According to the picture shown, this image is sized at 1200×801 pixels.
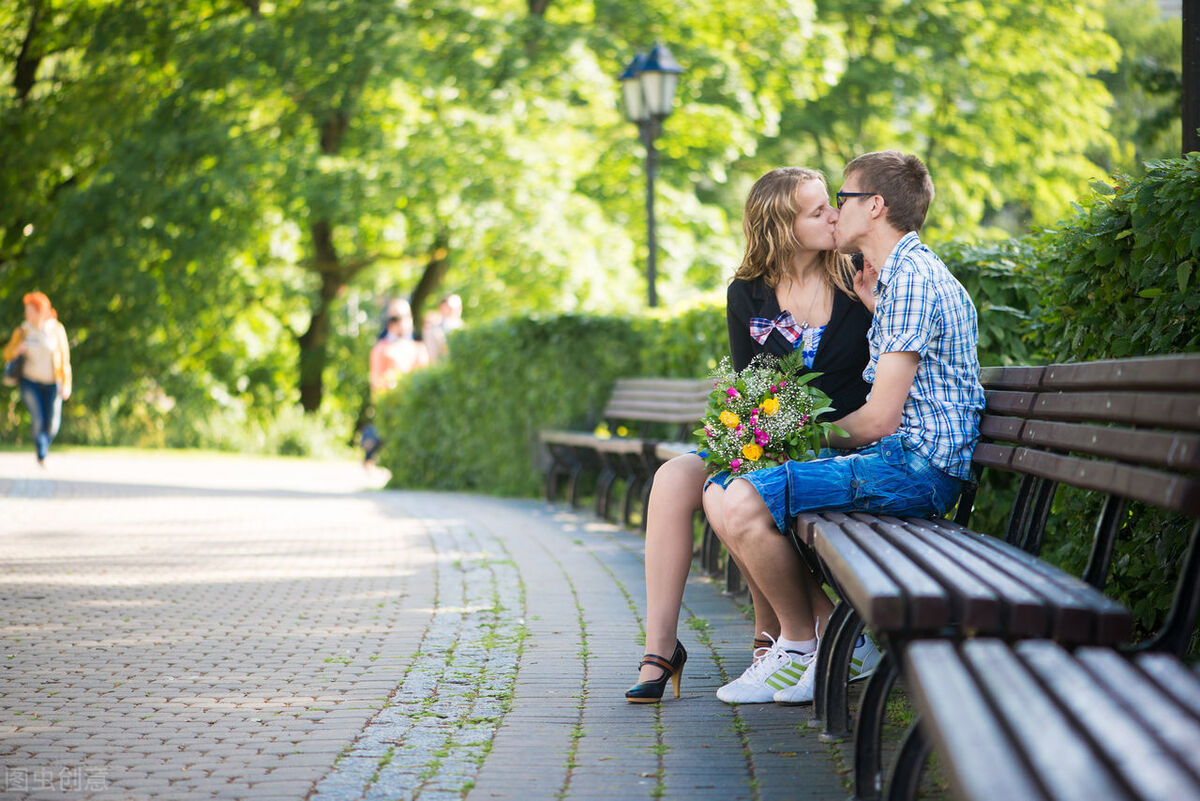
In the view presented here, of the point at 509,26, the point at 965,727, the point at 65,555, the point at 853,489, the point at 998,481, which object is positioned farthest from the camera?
the point at 509,26

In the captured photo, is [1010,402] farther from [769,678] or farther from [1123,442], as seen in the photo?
[769,678]

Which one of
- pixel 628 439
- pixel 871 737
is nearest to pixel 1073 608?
pixel 871 737

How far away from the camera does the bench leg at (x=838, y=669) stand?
3.83m

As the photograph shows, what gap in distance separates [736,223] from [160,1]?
1079cm

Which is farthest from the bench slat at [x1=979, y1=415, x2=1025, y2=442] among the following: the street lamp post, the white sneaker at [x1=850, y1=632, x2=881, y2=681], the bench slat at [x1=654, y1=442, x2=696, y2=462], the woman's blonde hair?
the street lamp post

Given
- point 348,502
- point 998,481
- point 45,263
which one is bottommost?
point 348,502

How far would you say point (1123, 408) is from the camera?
3.05 m

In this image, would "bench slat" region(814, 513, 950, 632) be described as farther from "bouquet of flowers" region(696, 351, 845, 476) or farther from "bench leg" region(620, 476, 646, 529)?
"bench leg" region(620, 476, 646, 529)

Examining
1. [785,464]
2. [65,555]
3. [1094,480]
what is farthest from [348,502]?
[1094,480]

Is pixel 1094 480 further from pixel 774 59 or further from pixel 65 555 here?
pixel 774 59

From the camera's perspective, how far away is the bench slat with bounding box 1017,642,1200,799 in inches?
67.7

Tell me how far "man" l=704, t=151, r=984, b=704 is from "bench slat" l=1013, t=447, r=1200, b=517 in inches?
16.1

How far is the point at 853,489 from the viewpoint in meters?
4.08

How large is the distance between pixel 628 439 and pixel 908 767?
7.07 metres
